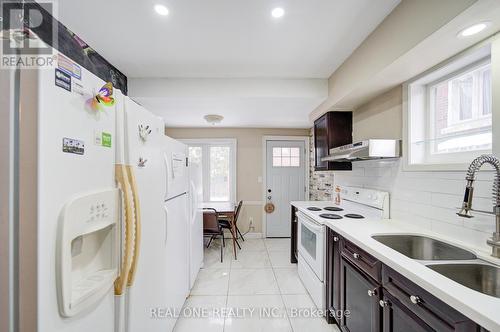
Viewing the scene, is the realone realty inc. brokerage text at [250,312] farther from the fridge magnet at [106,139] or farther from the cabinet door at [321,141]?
the fridge magnet at [106,139]

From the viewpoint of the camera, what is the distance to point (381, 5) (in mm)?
1384

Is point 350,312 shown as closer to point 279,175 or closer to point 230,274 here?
point 230,274

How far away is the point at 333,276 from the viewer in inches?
71.0

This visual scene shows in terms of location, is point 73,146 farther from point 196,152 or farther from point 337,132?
point 196,152

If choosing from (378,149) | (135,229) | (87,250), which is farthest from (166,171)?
(378,149)

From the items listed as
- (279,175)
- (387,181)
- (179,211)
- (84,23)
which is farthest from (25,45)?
(279,175)

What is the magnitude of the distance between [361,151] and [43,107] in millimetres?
1992

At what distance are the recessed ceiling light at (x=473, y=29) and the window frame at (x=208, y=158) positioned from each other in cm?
354

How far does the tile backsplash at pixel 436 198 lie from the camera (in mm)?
1227

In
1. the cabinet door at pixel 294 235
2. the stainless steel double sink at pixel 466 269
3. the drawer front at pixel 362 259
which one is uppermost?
the stainless steel double sink at pixel 466 269

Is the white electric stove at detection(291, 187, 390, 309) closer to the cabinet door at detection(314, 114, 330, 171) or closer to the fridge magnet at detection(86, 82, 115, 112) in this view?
the cabinet door at detection(314, 114, 330, 171)

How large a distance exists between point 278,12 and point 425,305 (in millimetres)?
1844

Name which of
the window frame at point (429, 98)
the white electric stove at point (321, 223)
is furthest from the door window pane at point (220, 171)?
the window frame at point (429, 98)

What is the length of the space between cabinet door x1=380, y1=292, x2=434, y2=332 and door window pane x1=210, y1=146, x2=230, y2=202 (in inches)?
137
